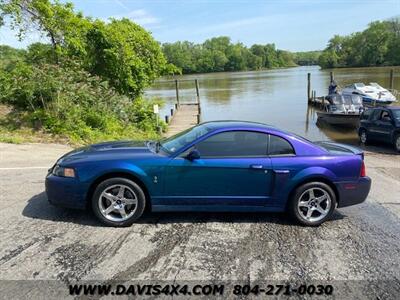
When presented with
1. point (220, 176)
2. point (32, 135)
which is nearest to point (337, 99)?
point (32, 135)

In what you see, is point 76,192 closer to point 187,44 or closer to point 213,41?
point 187,44

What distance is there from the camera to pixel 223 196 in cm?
503

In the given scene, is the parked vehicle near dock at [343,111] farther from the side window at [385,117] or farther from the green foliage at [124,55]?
the green foliage at [124,55]

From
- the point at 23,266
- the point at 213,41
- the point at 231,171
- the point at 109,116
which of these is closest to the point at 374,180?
the point at 231,171

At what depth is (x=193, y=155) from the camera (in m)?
4.91

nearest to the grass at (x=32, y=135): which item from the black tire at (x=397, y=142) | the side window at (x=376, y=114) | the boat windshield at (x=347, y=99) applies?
the black tire at (x=397, y=142)

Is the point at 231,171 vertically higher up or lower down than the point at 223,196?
higher up

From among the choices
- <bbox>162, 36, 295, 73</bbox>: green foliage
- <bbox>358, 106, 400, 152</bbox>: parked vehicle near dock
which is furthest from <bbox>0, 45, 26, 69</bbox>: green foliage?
<bbox>162, 36, 295, 73</bbox>: green foliage

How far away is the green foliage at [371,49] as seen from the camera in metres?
102

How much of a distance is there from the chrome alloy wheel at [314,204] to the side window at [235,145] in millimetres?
852

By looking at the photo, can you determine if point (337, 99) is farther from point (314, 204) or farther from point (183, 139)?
point (183, 139)

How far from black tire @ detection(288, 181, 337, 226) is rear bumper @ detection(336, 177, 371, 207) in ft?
0.41

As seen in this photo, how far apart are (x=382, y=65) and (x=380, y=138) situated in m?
98.2

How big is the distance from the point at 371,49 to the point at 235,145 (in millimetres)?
112588
